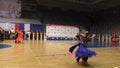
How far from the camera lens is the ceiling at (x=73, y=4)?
829 inches

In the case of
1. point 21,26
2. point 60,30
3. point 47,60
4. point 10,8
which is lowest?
point 47,60

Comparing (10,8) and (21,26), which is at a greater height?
(10,8)

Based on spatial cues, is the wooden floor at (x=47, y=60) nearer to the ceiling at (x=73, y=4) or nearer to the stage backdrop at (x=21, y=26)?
the stage backdrop at (x=21, y=26)

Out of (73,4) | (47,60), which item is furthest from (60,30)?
(47,60)

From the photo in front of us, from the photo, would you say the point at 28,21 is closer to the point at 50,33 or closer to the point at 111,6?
the point at 50,33

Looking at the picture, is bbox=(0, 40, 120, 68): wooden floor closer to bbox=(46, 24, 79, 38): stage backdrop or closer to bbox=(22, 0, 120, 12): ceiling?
bbox=(46, 24, 79, 38): stage backdrop

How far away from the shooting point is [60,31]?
853 inches

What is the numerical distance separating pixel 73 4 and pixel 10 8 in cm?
785

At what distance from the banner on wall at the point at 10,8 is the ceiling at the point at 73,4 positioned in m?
2.19

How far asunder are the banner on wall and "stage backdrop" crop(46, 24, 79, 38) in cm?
388

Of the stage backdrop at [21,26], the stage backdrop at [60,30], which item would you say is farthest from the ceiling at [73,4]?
the stage backdrop at [21,26]

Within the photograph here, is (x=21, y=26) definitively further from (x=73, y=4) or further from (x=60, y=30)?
(x=73, y=4)

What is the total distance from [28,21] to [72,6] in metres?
6.50

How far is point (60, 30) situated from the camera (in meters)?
21.7
